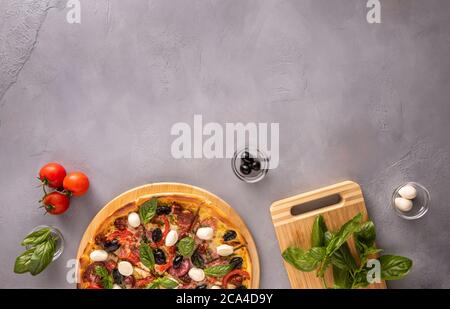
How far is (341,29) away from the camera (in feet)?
9.64

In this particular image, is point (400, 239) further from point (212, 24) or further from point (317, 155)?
point (212, 24)

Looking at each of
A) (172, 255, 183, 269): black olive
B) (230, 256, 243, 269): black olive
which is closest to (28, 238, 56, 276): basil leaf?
(172, 255, 183, 269): black olive

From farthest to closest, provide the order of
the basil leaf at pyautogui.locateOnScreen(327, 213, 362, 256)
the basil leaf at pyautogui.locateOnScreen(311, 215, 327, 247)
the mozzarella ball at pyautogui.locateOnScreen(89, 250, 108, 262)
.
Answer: the mozzarella ball at pyautogui.locateOnScreen(89, 250, 108, 262), the basil leaf at pyautogui.locateOnScreen(311, 215, 327, 247), the basil leaf at pyautogui.locateOnScreen(327, 213, 362, 256)

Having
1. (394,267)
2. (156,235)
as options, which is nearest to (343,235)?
(394,267)

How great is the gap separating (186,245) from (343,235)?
0.80m

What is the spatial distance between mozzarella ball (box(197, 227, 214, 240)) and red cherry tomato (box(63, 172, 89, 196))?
668 mm

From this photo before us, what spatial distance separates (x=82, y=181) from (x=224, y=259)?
0.86m

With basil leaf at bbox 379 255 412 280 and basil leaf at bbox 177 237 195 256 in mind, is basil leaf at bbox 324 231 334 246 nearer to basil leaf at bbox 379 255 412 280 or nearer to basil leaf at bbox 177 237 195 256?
basil leaf at bbox 379 255 412 280

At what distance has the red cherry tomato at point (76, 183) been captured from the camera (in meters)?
2.91

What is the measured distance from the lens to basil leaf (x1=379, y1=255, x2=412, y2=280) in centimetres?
272

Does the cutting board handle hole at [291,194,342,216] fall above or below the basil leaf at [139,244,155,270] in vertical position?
above

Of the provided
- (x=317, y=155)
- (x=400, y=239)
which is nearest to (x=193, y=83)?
(x=317, y=155)

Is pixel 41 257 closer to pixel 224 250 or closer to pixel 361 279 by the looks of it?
pixel 224 250

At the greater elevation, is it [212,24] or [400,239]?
[212,24]
